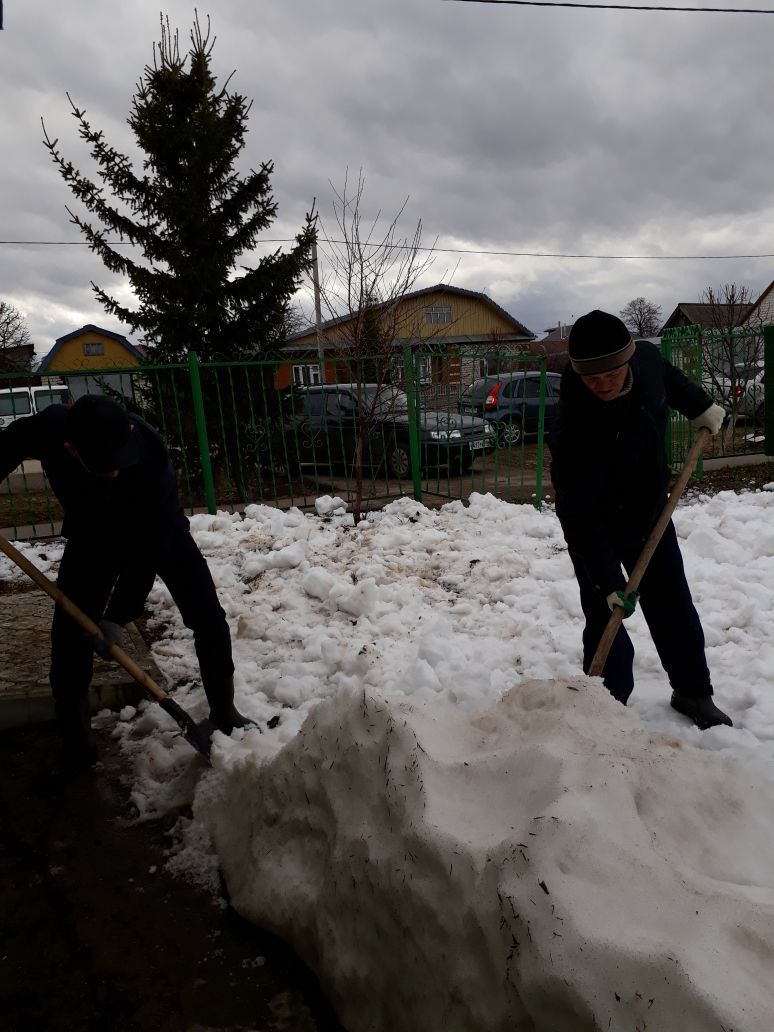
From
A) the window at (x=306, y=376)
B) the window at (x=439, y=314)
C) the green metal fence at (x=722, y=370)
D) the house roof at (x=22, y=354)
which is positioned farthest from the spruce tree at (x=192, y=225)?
the house roof at (x=22, y=354)

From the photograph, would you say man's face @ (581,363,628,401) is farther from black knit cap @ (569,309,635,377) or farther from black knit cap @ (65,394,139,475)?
black knit cap @ (65,394,139,475)

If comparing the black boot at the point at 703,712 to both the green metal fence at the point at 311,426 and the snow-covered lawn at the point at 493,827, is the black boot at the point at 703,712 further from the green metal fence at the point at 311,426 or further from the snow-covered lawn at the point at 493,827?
the green metal fence at the point at 311,426

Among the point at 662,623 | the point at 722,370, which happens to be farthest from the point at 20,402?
the point at 662,623

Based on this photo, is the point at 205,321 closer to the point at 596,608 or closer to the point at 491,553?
the point at 491,553

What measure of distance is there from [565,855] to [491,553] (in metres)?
4.21

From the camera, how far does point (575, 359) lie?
2.62 m

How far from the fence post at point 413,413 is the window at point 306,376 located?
1.25 meters

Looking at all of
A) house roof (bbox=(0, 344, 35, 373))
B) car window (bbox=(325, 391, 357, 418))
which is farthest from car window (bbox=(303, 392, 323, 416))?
house roof (bbox=(0, 344, 35, 373))

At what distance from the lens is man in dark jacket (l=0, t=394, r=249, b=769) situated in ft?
8.48

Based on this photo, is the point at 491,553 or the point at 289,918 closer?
the point at 289,918

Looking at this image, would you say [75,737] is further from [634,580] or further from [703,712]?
[703,712]

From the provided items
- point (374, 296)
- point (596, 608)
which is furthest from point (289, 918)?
point (374, 296)

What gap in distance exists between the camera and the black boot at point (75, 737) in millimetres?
3135

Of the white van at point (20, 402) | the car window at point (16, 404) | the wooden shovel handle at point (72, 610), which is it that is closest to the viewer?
the wooden shovel handle at point (72, 610)
